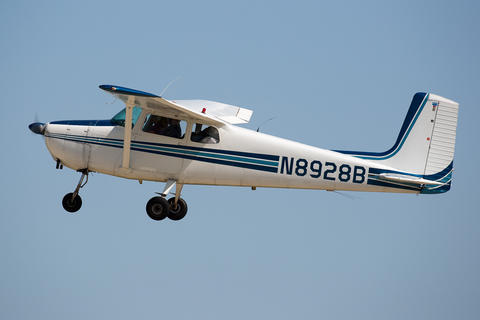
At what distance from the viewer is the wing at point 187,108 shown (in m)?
13.5

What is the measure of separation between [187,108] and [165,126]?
68 cm

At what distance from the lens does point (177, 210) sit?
16047 millimetres

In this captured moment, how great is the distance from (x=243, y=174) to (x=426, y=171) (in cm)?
390

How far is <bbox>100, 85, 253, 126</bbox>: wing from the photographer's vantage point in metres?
13.5

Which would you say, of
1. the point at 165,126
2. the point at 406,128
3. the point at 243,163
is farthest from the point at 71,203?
the point at 406,128

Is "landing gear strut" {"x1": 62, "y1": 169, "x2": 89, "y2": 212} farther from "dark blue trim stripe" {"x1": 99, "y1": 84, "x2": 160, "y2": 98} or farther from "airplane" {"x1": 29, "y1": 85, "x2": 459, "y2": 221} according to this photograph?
"dark blue trim stripe" {"x1": 99, "y1": 84, "x2": 160, "y2": 98}

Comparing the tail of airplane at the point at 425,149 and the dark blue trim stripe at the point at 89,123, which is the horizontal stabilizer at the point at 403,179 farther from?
the dark blue trim stripe at the point at 89,123

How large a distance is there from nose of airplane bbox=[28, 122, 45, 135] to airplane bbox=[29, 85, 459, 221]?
4.81ft

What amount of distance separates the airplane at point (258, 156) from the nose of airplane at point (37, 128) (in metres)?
1.47

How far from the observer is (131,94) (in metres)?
13.5

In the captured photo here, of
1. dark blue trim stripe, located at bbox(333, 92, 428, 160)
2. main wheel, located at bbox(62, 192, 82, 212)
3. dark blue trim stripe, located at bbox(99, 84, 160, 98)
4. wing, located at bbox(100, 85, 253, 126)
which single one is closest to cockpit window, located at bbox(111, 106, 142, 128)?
wing, located at bbox(100, 85, 253, 126)

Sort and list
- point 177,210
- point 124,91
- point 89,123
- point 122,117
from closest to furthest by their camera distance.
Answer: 1. point 124,91
2. point 122,117
3. point 89,123
4. point 177,210

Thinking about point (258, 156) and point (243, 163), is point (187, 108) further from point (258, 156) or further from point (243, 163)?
point (258, 156)

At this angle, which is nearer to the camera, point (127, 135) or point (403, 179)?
point (403, 179)
